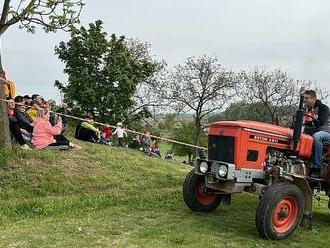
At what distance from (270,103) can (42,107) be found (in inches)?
1316

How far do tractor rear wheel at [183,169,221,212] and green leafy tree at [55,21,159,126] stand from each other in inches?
844

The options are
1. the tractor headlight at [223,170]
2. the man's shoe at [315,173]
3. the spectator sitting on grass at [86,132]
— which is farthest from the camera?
the spectator sitting on grass at [86,132]

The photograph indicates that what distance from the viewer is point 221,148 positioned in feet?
26.6

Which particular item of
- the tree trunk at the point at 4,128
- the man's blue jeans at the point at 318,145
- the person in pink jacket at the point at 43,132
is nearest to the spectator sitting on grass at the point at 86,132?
the person in pink jacket at the point at 43,132

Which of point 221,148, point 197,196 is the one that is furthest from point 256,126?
point 197,196

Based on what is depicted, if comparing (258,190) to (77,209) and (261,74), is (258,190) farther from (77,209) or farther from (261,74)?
(261,74)

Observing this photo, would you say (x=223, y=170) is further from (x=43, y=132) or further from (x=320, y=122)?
(x=43, y=132)

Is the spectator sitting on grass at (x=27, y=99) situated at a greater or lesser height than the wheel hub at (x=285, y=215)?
greater

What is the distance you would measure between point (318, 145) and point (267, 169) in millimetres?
1070

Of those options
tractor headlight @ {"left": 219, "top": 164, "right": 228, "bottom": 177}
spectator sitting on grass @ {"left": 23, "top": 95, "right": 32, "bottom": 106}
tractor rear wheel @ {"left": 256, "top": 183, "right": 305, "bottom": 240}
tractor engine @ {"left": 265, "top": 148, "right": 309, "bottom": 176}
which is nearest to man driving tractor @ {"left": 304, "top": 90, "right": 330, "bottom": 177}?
tractor engine @ {"left": 265, "top": 148, "right": 309, "bottom": 176}

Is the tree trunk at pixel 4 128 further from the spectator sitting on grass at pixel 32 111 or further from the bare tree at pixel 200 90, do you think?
the bare tree at pixel 200 90

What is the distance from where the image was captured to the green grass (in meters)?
7.17

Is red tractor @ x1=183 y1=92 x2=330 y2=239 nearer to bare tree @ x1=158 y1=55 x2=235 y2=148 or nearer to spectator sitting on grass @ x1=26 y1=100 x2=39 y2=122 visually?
spectator sitting on grass @ x1=26 y1=100 x2=39 y2=122

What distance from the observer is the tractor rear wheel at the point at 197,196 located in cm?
887
